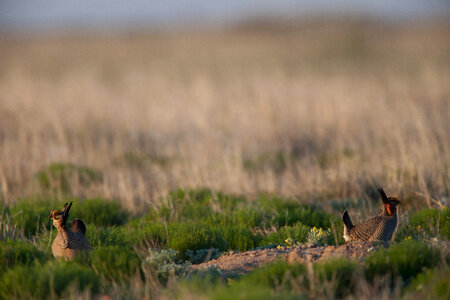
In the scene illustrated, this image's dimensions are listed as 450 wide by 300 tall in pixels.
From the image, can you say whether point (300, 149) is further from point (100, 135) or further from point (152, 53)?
point (152, 53)

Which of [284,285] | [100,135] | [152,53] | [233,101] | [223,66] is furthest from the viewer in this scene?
[152,53]

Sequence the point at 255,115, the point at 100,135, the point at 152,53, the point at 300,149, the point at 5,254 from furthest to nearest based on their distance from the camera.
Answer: the point at 152,53
the point at 255,115
the point at 100,135
the point at 300,149
the point at 5,254

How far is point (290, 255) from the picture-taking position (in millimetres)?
4277

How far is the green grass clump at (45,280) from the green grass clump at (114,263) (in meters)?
0.12

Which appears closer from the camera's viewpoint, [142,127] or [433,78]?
[142,127]

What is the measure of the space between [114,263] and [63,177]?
4.52m

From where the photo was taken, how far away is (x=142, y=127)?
39.0ft

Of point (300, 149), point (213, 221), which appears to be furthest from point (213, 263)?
point (300, 149)

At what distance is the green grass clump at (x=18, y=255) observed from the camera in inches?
170

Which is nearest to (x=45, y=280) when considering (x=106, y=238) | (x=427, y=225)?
(x=106, y=238)

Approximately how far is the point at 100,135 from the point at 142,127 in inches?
45.3

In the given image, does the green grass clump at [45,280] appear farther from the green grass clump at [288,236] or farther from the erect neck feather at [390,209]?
the erect neck feather at [390,209]

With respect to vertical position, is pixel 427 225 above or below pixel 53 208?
below

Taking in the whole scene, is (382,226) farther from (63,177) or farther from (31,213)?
(63,177)
